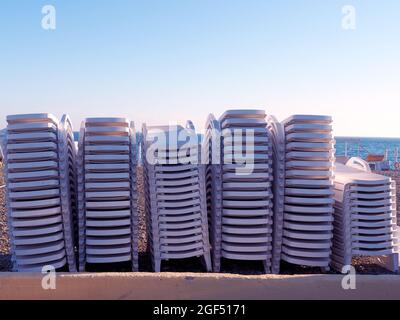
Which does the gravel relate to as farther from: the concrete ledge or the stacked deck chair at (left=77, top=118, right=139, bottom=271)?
the concrete ledge

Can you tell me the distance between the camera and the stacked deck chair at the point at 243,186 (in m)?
4.37

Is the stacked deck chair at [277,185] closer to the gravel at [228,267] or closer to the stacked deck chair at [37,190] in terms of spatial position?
the gravel at [228,267]

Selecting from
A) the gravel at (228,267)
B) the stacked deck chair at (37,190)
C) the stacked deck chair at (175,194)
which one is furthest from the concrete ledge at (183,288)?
the gravel at (228,267)

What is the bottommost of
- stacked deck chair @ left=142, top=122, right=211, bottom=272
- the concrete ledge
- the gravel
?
the gravel

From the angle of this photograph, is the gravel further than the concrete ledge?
Yes

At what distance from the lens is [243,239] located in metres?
4.43

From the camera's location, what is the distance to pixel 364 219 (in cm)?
450

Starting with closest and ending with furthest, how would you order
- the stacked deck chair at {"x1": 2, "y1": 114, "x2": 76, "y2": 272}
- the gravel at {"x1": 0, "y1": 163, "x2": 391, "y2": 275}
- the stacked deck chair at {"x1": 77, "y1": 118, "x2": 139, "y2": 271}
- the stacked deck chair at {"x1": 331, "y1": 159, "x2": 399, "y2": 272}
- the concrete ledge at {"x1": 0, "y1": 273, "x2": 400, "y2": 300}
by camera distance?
1. the concrete ledge at {"x1": 0, "y1": 273, "x2": 400, "y2": 300}
2. the stacked deck chair at {"x1": 2, "y1": 114, "x2": 76, "y2": 272}
3. the stacked deck chair at {"x1": 77, "y1": 118, "x2": 139, "y2": 271}
4. the stacked deck chair at {"x1": 331, "y1": 159, "x2": 399, "y2": 272}
5. the gravel at {"x1": 0, "y1": 163, "x2": 391, "y2": 275}

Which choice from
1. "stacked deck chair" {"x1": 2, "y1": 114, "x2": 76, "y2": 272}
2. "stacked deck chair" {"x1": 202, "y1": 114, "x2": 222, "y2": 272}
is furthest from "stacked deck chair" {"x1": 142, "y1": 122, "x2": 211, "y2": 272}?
"stacked deck chair" {"x1": 2, "y1": 114, "x2": 76, "y2": 272}

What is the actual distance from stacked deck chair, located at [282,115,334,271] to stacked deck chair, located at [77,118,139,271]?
1.60m

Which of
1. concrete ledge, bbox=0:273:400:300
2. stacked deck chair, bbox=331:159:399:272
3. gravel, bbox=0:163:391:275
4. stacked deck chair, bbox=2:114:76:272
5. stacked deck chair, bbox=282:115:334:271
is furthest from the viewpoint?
gravel, bbox=0:163:391:275

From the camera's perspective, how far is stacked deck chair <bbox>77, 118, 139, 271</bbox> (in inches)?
165

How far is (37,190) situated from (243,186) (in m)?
2.02
